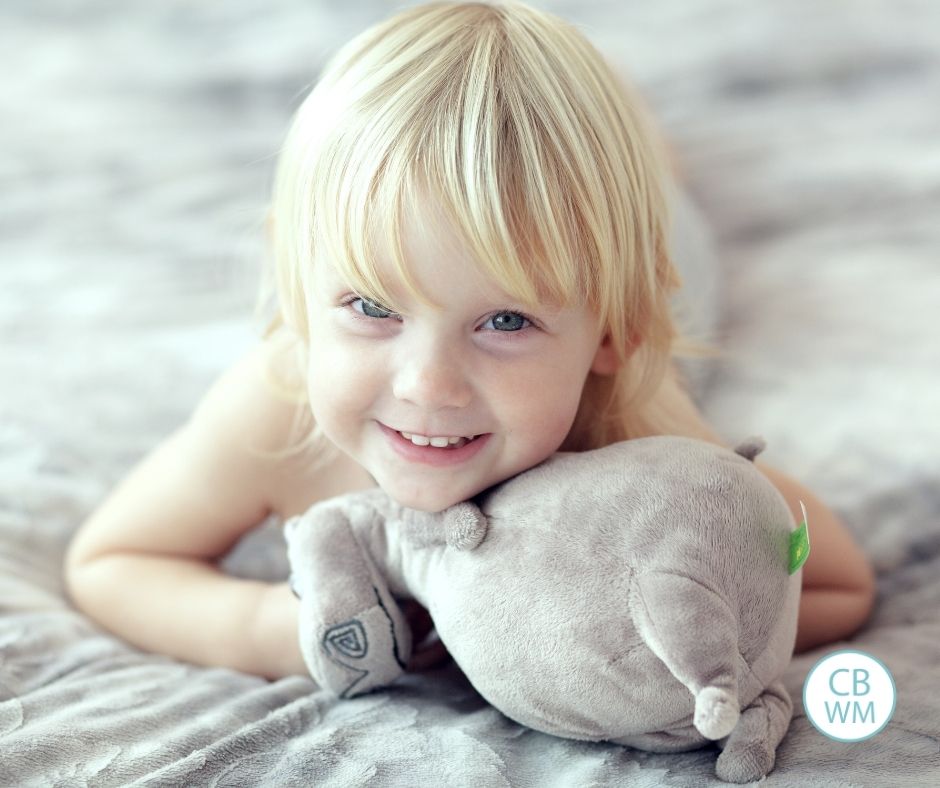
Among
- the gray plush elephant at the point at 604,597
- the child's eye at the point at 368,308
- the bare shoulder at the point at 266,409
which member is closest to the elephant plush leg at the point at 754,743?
the gray plush elephant at the point at 604,597

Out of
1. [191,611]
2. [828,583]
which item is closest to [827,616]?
[828,583]

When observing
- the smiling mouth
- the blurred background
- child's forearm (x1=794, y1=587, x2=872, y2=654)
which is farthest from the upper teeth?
the blurred background

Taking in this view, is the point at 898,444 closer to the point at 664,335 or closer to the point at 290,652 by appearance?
the point at 664,335

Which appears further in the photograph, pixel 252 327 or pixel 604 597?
pixel 252 327

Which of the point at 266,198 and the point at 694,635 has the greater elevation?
the point at 266,198

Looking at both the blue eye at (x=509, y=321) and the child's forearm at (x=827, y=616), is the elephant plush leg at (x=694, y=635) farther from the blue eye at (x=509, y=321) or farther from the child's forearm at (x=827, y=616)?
the child's forearm at (x=827, y=616)

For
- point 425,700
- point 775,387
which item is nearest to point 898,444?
point 775,387

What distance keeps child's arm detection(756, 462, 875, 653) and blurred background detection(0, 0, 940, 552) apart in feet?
0.52

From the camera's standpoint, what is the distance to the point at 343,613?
81 centimetres

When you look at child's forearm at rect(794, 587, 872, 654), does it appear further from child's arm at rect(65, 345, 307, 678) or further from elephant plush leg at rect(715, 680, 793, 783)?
child's arm at rect(65, 345, 307, 678)

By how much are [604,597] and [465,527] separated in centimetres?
12

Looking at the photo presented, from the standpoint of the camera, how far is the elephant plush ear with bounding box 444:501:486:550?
0.78 metres

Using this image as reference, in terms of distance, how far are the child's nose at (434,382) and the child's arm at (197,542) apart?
0.93ft

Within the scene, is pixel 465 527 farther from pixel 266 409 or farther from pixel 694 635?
pixel 266 409
